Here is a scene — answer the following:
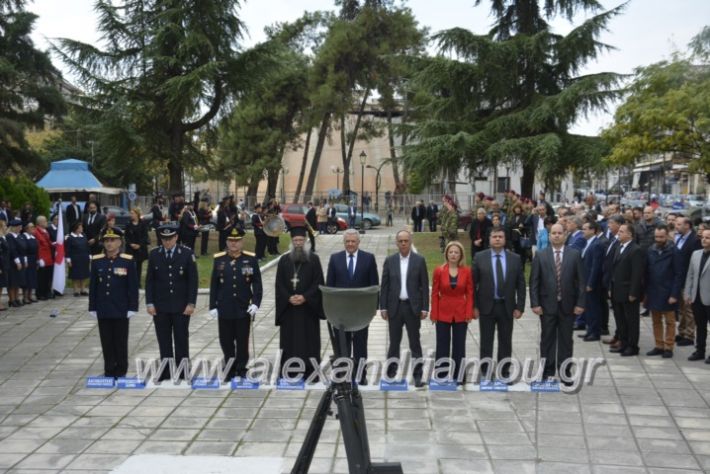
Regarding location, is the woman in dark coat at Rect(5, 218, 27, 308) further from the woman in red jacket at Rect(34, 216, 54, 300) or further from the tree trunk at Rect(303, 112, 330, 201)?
the tree trunk at Rect(303, 112, 330, 201)

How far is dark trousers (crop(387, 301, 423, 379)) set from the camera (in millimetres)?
8422

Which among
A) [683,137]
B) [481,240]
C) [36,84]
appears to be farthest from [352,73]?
[481,240]

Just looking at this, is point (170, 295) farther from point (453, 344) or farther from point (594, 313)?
point (594, 313)

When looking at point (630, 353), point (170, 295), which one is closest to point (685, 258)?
point (630, 353)

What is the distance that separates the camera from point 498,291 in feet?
27.4

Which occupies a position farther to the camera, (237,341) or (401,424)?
(237,341)

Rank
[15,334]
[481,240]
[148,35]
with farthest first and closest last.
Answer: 1. [148,35]
2. [481,240]
3. [15,334]

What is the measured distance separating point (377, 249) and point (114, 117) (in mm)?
10581

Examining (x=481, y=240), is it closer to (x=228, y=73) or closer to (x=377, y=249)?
(x=377, y=249)

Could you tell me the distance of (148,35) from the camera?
88.6ft

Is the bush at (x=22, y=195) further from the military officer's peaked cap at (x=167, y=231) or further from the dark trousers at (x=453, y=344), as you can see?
the dark trousers at (x=453, y=344)

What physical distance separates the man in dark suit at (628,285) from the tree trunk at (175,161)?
20.9m

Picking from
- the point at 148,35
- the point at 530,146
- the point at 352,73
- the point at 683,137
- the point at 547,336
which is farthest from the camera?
the point at 352,73

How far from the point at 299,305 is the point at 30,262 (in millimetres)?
7804
